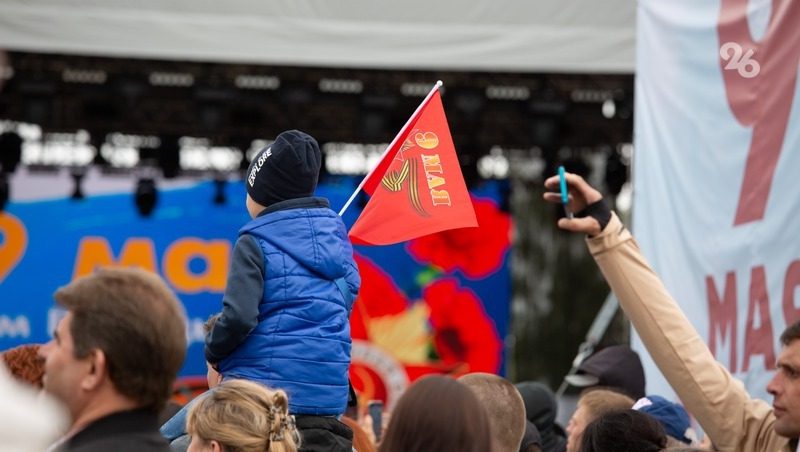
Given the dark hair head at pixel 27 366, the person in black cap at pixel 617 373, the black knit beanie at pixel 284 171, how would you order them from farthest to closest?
the person in black cap at pixel 617 373 → the black knit beanie at pixel 284 171 → the dark hair head at pixel 27 366

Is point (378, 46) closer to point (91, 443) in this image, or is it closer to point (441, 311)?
point (441, 311)

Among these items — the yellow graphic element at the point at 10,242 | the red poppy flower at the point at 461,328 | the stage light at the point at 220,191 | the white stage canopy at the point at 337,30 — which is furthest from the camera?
the red poppy flower at the point at 461,328

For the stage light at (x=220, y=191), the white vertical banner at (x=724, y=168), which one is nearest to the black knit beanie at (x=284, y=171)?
the white vertical banner at (x=724, y=168)

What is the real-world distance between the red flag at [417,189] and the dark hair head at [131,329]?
86.5 inches

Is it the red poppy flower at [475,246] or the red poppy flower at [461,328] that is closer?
the red poppy flower at [461,328]

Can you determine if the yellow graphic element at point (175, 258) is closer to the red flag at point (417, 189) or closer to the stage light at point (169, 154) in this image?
the stage light at point (169, 154)

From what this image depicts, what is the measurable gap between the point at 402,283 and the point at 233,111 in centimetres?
235

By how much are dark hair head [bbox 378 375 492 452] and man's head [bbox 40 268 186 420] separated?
20.5 inches

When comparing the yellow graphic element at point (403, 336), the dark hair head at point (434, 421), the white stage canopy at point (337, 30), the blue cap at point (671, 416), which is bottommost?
the yellow graphic element at point (403, 336)

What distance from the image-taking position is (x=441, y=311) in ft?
42.0

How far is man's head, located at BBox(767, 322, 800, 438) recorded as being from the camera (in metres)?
3.58

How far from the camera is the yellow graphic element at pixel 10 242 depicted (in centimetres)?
1213

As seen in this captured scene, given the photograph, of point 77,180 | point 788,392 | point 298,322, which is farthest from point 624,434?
point 77,180

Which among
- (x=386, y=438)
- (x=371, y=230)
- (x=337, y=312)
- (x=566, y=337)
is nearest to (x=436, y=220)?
(x=371, y=230)
